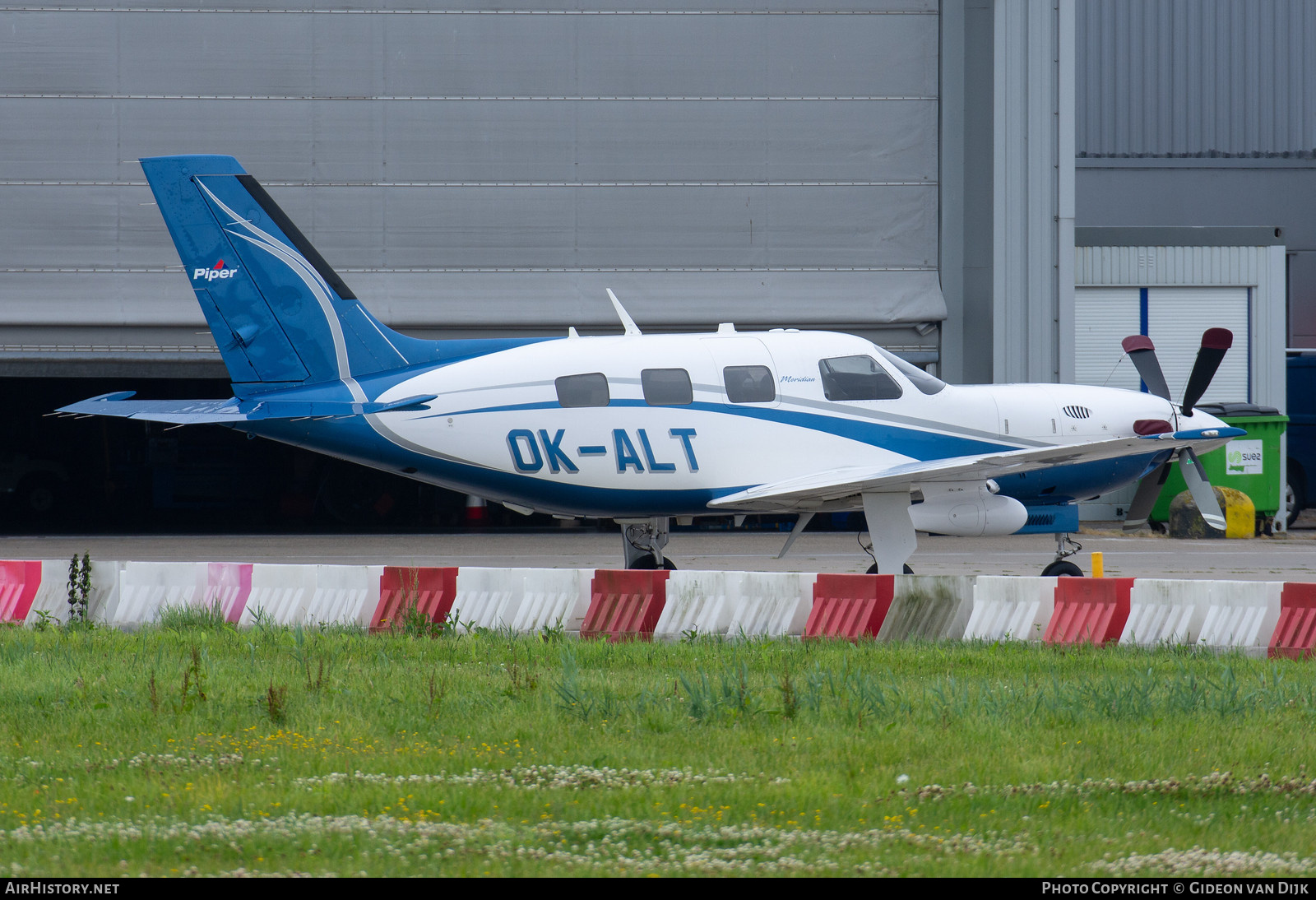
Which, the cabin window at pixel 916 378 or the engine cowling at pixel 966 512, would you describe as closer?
the engine cowling at pixel 966 512

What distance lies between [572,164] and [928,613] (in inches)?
594

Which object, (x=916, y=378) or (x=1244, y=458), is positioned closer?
(x=916, y=378)

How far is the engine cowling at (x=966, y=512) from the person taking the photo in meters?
12.2

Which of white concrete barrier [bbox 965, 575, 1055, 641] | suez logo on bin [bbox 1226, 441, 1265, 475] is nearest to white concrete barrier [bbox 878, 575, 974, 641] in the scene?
white concrete barrier [bbox 965, 575, 1055, 641]

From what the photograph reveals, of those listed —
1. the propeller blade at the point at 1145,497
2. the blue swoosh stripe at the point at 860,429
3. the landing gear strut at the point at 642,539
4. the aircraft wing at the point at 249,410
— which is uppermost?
the aircraft wing at the point at 249,410

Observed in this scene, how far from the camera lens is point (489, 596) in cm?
Answer: 1055

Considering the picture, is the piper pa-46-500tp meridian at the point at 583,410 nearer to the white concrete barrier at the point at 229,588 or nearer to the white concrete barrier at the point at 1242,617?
the white concrete barrier at the point at 229,588

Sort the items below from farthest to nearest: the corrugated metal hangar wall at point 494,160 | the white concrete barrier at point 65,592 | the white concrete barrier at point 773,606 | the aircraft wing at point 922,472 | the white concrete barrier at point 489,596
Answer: the corrugated metal hangar wall at point 494,160, the aircraft wing at point 922,472, the white concrete barrier at point 65,592, the white concrete barrier at point 489,596, the white concrete barrier at point 773,606

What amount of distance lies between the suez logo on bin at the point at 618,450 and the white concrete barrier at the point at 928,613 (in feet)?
11.0

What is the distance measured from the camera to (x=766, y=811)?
488cm

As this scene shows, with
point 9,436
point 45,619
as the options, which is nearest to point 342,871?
point 45,619

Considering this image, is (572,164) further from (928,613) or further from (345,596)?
(928,613)

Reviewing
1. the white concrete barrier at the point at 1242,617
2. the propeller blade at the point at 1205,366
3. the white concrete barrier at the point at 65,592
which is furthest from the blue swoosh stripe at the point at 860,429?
the white concrete barrier at the point at 1242,617

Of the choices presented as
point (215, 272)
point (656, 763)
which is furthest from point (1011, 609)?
point (215, 272)
